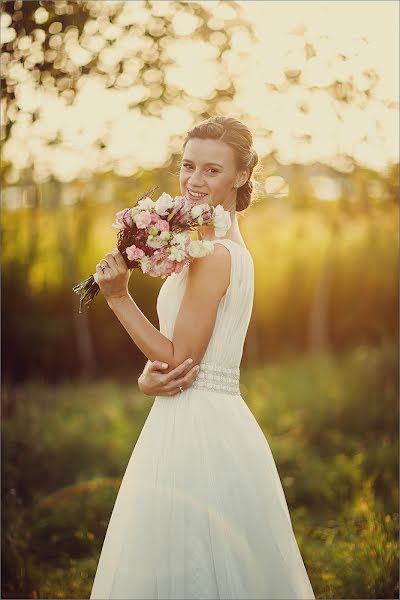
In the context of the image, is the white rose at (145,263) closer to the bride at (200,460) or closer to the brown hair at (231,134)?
the bride at (200,460)

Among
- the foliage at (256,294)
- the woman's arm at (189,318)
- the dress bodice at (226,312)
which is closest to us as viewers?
the woman's arm at (189,318)

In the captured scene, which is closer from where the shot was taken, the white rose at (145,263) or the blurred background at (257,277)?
the white rose at (145,263)

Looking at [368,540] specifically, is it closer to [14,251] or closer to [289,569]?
[289,569]

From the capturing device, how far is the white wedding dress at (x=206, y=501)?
3.06 meters

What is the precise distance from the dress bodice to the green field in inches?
81.8

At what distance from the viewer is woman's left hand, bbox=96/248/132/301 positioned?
3.12 m

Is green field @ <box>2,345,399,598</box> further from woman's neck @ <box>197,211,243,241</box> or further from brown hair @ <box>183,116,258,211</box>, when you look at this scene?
brown hair @ <box>183,116,258,211</box>

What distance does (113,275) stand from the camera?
311cm

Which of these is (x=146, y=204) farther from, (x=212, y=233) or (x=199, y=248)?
(x=212, y=233)

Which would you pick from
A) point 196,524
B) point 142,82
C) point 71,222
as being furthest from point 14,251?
point 196,524

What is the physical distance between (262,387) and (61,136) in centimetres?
456

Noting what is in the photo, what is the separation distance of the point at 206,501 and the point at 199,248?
38.8 inches

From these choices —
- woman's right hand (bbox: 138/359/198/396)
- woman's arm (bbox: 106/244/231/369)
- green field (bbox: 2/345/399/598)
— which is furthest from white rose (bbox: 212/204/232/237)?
green field (bbox: 2/345/399/598)

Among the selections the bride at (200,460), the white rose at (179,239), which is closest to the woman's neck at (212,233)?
the bride at (200,460)
